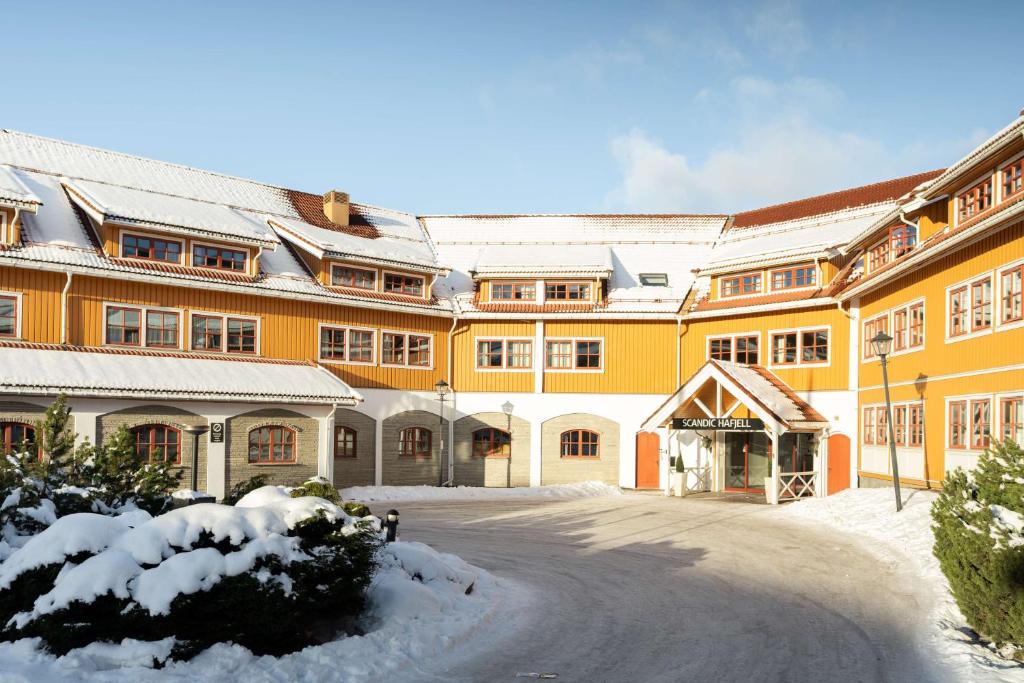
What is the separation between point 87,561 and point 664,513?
57.5 feet

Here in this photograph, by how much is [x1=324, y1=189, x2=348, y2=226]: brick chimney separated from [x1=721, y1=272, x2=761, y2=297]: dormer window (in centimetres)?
1472

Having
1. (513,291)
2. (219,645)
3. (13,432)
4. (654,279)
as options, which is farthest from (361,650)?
(654,279)

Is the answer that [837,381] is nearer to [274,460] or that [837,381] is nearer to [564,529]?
[564,529]

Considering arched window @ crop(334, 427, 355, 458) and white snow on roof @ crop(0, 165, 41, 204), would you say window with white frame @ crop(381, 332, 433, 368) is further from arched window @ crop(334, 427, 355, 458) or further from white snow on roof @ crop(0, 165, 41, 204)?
white snow on roof @ crop(0, 165, 41, 204)

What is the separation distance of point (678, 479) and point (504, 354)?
25.4 ft

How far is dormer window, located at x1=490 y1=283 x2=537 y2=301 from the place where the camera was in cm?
3291

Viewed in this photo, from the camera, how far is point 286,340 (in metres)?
28.6

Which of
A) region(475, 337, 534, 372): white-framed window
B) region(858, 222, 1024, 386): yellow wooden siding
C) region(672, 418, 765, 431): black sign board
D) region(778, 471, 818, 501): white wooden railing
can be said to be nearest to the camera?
region(858, 222, 1024, 386): yellow wooden siding

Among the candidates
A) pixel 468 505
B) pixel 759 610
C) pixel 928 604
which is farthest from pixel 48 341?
pixel 928 604

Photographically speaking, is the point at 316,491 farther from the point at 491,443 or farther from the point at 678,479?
the point at 491,443

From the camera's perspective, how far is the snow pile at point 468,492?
2769 centimetres

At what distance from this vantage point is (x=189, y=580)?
8.65 meters

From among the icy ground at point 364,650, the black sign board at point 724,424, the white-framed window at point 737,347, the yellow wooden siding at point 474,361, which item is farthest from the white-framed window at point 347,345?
the icy ground at point 364,650

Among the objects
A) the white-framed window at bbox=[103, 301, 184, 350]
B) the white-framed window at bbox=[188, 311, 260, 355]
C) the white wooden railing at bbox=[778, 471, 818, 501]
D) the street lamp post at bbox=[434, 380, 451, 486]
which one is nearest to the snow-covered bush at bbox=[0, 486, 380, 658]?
the white-framed window at bbox=[103, 301, 184, 350]
